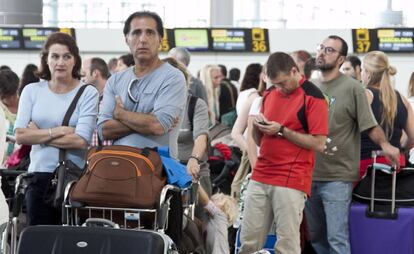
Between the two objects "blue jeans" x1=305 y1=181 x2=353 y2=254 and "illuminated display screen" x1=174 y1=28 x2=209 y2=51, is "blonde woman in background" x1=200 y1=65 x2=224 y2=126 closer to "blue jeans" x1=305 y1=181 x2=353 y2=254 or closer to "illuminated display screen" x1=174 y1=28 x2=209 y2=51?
"blue jeans" x1=305 y1=181 x2=353 y2=254

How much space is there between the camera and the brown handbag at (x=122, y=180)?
205 inches

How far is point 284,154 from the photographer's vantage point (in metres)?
6.62

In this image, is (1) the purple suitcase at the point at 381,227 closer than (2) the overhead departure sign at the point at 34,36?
Yes

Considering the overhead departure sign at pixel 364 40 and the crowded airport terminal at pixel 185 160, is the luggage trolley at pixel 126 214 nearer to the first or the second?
the crowded airport terminal at pixel 185 160

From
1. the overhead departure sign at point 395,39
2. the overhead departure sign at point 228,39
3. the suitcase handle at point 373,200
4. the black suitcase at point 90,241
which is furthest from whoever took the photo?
the overhead departure sign at point 228,39

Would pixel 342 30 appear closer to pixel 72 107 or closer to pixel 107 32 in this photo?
pixel 107 32

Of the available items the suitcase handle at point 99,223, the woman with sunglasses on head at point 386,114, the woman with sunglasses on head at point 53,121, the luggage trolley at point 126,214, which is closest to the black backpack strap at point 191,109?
the woman with sunglasses on head at point 386,114

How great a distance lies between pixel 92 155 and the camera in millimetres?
Result: 5430

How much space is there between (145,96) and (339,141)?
1962mm

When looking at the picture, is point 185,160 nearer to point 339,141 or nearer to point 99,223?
point 339,141

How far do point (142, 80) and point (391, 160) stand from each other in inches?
82.8

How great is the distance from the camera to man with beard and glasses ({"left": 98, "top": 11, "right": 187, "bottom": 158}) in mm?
5660

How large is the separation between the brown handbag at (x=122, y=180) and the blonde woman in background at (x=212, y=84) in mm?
5378

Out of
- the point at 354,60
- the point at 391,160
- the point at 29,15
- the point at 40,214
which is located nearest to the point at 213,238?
the point at 40,214
